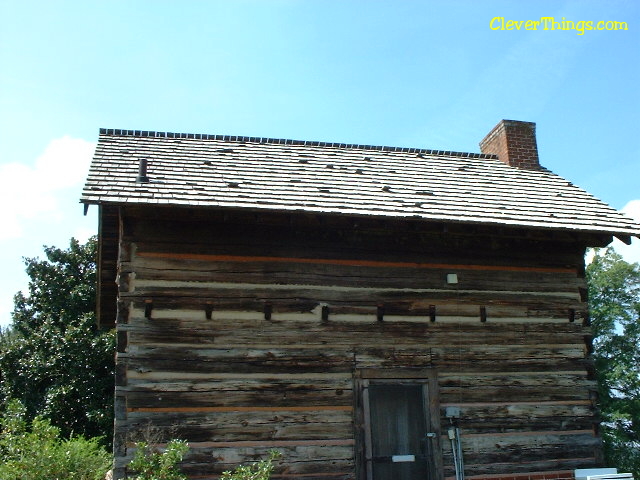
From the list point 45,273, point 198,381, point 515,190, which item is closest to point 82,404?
point 45,273

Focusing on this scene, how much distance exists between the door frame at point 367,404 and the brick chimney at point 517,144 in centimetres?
596

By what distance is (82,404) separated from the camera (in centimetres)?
2230

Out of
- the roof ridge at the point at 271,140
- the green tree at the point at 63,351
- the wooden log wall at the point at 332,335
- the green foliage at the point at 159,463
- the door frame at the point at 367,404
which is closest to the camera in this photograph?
the green foliage at the point at 159,463

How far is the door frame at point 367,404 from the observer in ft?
29.1

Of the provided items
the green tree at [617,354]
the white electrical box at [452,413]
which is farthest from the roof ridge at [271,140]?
the green tree at [617,354]

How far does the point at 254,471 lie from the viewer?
831cm

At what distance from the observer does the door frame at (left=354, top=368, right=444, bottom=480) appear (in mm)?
8875

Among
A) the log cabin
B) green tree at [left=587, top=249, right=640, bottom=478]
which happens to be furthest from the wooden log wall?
green tree at [left=587, top=249, right=640, bottom=478]

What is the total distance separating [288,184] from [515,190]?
4264mm

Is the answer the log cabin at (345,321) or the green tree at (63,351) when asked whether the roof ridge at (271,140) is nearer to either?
the log cabin at (345,321)

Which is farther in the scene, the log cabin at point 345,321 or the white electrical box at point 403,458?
the white electrical box at point 403,458

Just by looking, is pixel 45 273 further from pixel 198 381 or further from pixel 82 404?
pixel 198 381

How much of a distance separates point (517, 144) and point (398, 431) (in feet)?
23.6

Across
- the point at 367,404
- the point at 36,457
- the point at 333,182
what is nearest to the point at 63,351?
the point at 36,457
